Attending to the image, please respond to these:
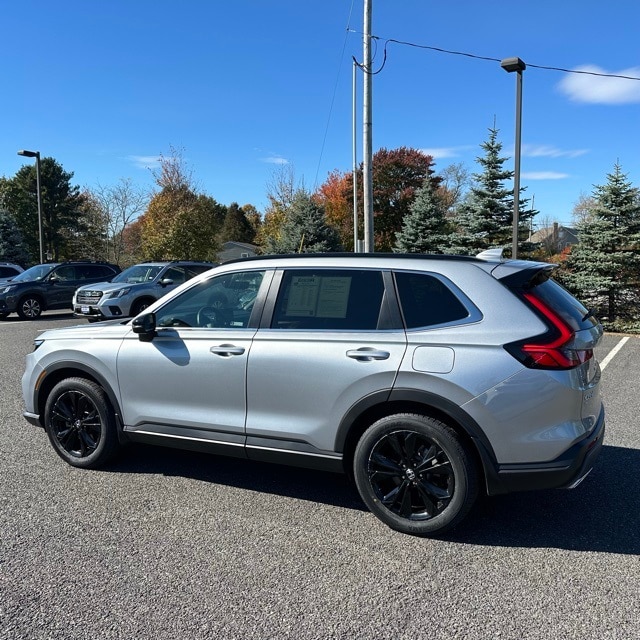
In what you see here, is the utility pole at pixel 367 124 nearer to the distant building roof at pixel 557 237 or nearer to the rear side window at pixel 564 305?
the distant building roof at pixel 557 237

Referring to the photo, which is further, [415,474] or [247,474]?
[247,474]

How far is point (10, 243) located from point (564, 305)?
44.4 m

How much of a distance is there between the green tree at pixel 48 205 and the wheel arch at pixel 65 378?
2027 inches

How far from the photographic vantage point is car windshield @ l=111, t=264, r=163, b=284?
15.3 m

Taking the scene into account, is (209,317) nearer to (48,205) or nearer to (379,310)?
(379,310)

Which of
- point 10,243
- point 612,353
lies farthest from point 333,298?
point 10,243

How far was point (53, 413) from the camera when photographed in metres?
4.50

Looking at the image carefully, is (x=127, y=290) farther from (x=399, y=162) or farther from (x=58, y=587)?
(x=399, y=162)

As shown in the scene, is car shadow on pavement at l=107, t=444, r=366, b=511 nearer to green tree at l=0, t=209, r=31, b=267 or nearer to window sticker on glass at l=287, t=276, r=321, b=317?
window sticker on glass at l=287, t=276, r=321, b=317

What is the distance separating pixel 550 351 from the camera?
10.0 feet

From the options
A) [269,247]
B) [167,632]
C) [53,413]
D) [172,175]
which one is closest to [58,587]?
[167,632]

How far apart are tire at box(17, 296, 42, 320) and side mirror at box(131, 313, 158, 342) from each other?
14.6m

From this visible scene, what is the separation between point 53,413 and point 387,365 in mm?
2866

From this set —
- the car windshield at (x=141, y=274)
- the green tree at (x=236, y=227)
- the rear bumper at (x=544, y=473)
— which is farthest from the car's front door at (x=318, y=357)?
the green tree at (x=236, y=227)
